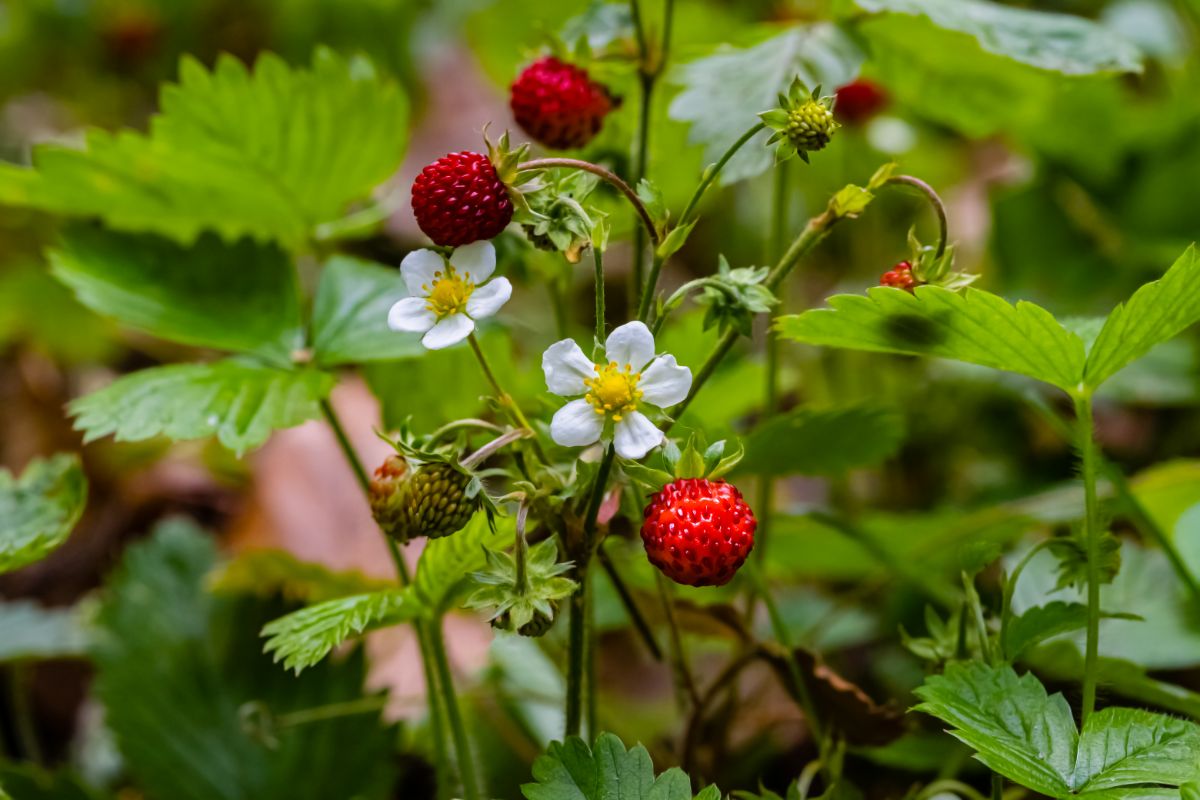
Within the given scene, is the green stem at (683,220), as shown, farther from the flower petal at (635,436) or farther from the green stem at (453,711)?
the green stem at (453,711)

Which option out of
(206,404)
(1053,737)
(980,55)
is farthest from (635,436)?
(980,55)

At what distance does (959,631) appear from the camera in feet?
2.65

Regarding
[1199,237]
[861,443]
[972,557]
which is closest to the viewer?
[972,557]

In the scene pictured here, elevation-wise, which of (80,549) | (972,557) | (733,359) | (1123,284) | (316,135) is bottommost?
(80,549)

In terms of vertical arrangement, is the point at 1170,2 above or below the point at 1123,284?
above

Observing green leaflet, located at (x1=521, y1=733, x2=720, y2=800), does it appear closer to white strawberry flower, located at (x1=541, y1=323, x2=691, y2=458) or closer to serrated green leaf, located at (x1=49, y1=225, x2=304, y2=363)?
white strawberry flower, located at (x1=541, y1=323, x2=691, y2=458)

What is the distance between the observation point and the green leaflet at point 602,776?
26.8 inches

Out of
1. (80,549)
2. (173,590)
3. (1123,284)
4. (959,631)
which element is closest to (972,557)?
(959,631)

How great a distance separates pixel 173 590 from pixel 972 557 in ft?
2.90

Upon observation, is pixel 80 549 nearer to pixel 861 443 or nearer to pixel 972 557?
pixel 861 443

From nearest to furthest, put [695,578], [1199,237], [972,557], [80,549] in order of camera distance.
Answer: [695,578] < [972,557] < [1199,237] < [80,549]

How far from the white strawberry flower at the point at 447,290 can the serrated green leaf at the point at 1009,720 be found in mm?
379

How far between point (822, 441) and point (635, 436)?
0.34 metres

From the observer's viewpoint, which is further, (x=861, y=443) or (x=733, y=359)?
(x=733, y=359)
